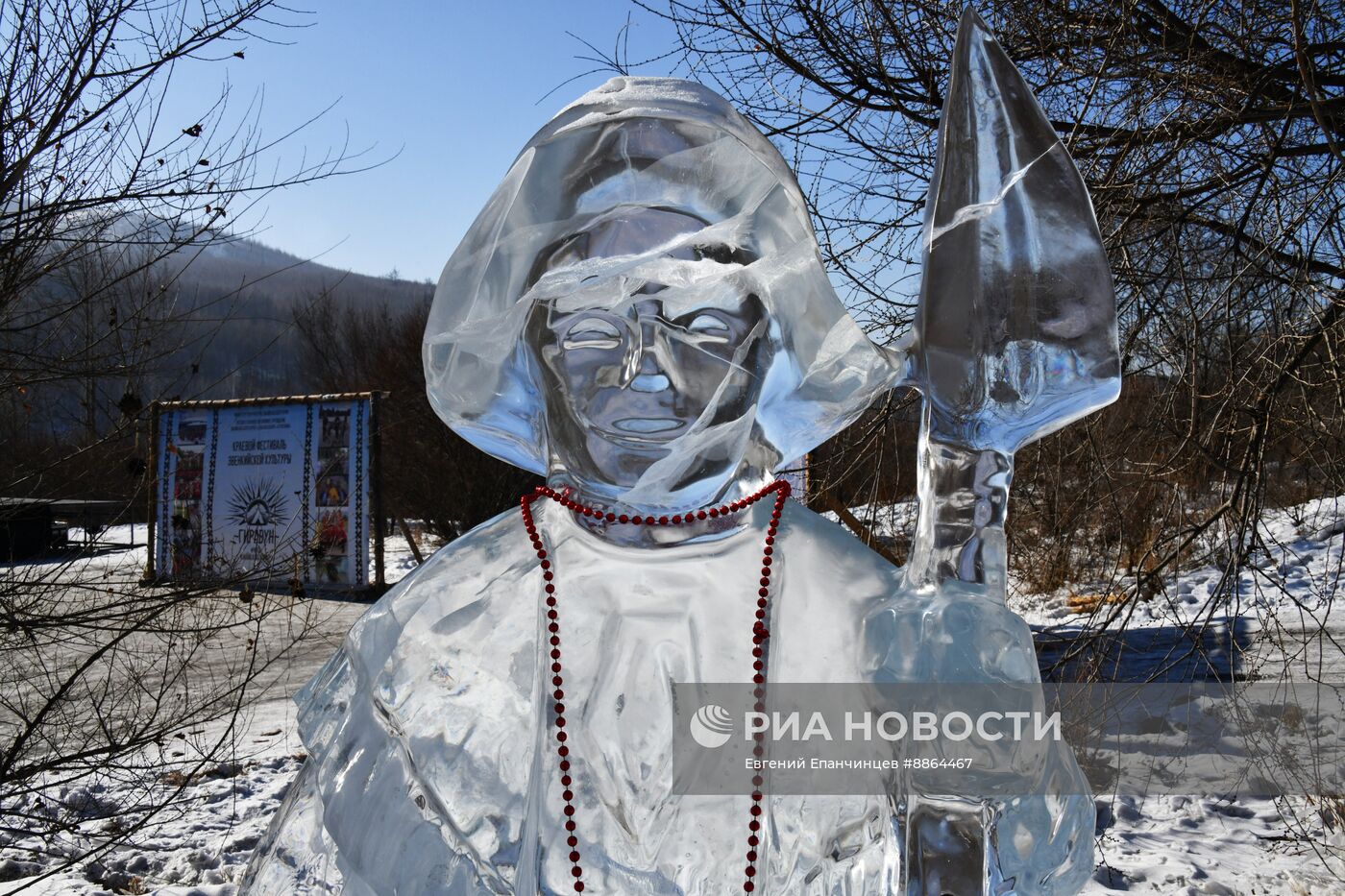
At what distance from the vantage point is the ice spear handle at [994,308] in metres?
1.28

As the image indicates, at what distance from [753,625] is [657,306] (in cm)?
45

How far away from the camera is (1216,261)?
390cm

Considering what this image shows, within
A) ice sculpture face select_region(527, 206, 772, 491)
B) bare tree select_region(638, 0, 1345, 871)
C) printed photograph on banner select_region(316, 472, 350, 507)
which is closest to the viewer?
ice sculpture face select_region(527, 206, 772, 491)

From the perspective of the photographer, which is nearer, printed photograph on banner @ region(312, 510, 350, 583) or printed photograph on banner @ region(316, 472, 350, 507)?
printed photograph on banner @ region(312, 510, 350, 583)

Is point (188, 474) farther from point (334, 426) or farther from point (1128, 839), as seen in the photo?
point (1128, 839)

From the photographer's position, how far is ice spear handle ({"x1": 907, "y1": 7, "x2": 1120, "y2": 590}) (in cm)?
128

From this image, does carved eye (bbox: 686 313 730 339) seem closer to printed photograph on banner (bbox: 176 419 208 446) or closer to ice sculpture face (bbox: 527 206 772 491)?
ice sculpture face (bbox: 527 206 772 491)

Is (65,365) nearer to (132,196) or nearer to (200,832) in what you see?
(132,196)

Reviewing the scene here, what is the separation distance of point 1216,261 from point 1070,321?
10.2ft

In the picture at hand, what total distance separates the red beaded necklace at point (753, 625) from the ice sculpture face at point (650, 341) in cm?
5

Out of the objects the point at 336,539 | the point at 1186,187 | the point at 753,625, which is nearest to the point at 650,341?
the point at 753,625

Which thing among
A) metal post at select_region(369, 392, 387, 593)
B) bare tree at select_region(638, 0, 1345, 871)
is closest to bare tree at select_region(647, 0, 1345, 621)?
bare tree at select_region(638, 0, 1345, 871)

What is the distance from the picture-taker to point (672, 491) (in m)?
1.41

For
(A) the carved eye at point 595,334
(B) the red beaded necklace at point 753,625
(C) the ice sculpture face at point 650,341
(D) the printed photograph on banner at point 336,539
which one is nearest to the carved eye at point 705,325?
(C) the ice sculpture face at point 650,341
